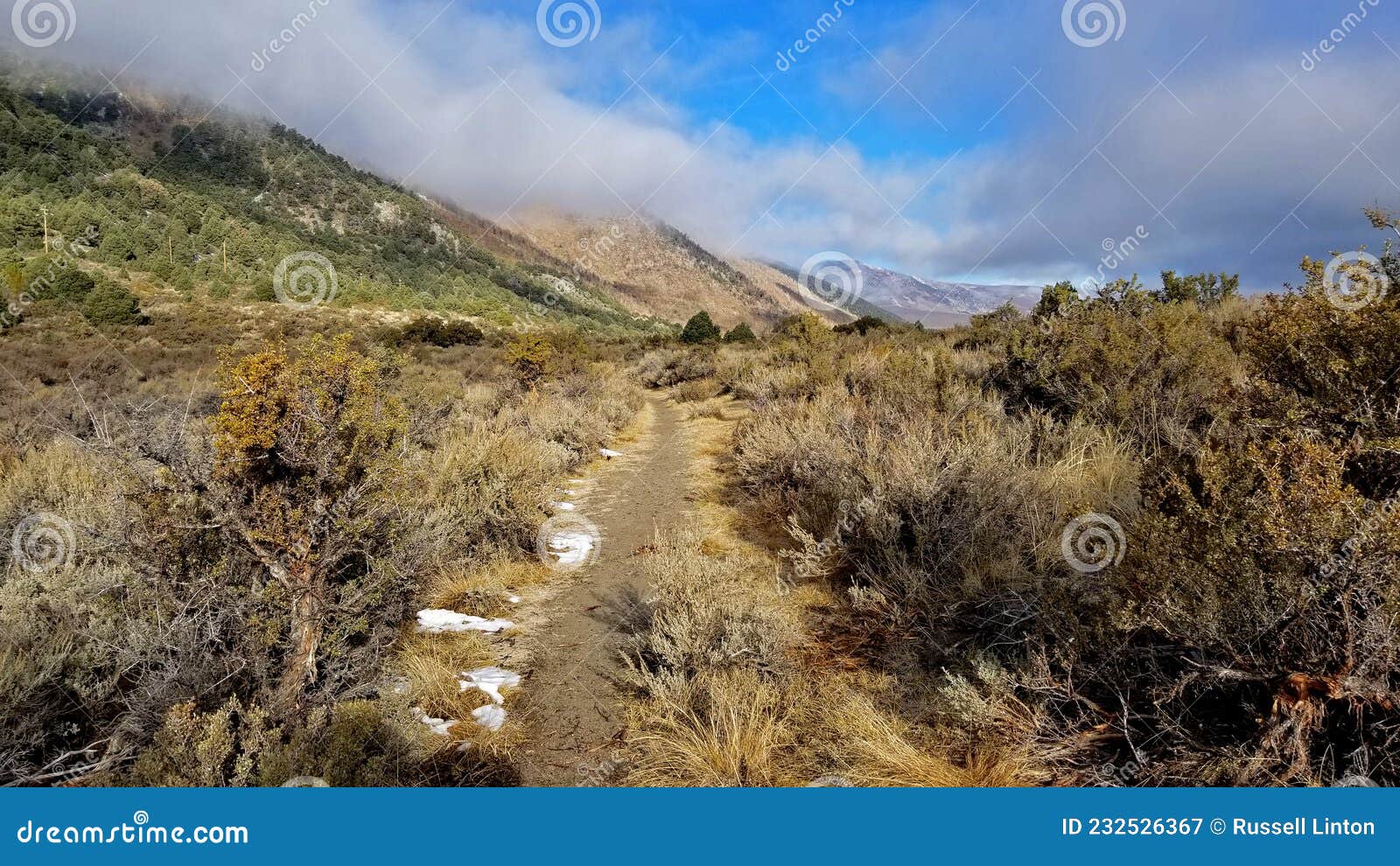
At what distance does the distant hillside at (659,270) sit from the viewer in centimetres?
10861

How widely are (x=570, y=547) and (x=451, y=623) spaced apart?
182 cm

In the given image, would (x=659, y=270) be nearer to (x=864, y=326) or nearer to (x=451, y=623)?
(x=864, y=326)

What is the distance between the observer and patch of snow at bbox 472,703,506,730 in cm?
318

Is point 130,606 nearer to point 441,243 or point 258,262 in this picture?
point 258,262

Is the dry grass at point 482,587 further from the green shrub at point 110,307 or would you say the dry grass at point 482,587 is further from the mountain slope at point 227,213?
the mountain slope at point 227,213

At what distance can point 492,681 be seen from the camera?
3.63 metres

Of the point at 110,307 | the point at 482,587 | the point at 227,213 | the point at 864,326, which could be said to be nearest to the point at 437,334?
the point at 110,307

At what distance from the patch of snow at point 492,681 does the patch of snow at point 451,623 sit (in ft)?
1.77

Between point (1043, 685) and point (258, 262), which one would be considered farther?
point (258, 262)

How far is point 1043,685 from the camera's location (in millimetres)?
2645

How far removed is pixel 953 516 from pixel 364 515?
3.69 m

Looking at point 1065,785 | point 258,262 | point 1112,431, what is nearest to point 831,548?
point 1065,785

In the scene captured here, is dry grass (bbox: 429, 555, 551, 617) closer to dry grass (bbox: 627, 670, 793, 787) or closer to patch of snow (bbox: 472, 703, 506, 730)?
patch of snow (bbox: 472, 703, 506, 730)

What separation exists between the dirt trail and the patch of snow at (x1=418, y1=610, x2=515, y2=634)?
0.95 feet
